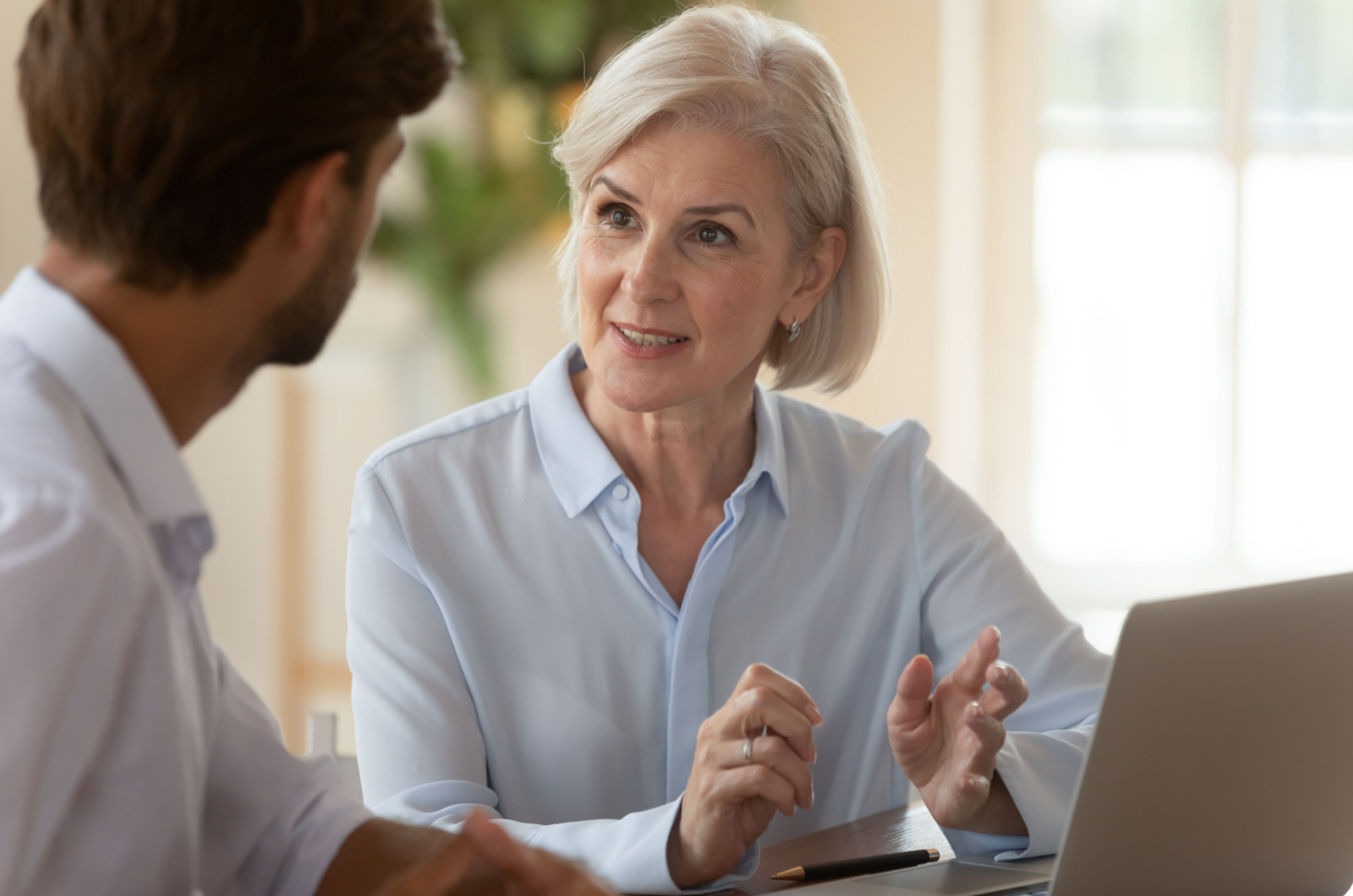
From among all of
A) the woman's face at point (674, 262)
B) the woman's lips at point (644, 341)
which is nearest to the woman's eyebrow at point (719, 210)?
the woman's face at point (674, 262)

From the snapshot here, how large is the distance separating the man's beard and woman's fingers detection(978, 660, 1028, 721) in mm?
638

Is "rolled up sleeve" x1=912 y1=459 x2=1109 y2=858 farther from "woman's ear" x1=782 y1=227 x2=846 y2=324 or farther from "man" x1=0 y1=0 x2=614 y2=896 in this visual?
"man" x1=0 y1=0 x2=614 y2=896

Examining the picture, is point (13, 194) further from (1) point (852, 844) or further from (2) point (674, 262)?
(1) point (852, 844)

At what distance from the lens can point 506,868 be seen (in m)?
0.88

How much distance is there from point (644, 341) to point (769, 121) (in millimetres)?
274

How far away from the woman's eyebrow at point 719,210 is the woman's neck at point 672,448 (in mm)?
203

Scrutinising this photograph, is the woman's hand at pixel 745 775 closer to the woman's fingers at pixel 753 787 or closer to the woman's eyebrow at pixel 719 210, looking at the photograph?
the woman's fingers at pixel 753 787

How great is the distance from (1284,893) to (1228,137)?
3068mm

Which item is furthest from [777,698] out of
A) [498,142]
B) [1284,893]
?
[498,142]

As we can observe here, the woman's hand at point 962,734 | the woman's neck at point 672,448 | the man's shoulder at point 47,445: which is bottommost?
the woman's hand at point 962,734

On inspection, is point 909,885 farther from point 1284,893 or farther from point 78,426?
point 78,426

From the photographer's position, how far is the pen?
1.13 m

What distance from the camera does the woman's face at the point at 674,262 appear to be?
148 centimetres

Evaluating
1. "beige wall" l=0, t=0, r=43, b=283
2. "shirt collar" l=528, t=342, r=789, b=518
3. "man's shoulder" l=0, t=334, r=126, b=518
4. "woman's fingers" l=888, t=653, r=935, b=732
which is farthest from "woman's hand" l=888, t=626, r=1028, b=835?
"beige wall" l=0, t=0, r=43, b=283
